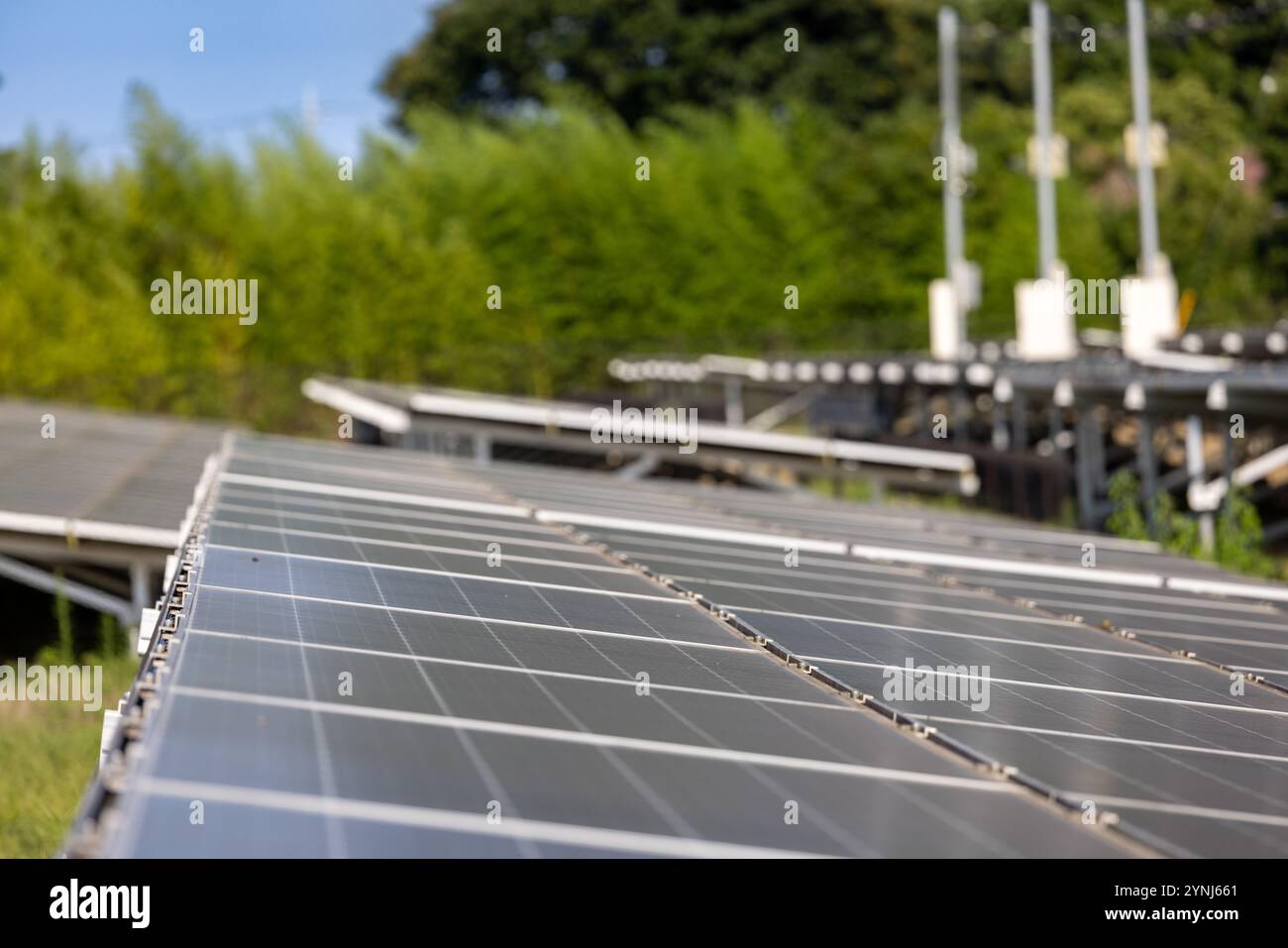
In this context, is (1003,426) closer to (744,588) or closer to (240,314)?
(240,314)

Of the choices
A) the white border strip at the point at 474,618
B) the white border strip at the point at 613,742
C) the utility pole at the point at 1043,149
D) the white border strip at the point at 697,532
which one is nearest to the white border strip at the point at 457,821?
the white border strip at the point at 613,742

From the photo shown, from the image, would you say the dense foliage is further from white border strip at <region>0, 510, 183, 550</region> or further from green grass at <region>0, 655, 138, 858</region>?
white border strip at <region>0, 510, 183, 550</region>

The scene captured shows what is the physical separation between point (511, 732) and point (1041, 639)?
3.97 metres

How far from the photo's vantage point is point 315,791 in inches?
138

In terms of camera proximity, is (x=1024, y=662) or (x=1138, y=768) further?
(x=1024, y=662)

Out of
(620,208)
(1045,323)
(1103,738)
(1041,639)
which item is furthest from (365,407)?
(620,208)

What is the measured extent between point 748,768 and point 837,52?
7202cm

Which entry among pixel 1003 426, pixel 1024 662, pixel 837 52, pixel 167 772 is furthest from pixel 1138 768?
pixel 837 52

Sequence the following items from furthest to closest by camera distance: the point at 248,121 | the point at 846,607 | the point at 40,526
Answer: the point at 248,121
the point at 40,526
the point at 846,607

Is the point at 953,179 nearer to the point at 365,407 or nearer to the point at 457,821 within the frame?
the point at 365,407

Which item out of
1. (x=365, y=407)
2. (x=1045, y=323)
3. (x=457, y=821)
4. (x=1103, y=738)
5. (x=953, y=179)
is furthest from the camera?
(x=953, y=179)

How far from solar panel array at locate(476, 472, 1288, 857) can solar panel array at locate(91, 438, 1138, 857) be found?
115 mm

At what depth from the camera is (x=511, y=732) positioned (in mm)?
4250

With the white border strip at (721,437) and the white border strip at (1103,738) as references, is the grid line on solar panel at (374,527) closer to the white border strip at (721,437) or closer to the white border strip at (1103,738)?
the white border strip at (1103,738)
